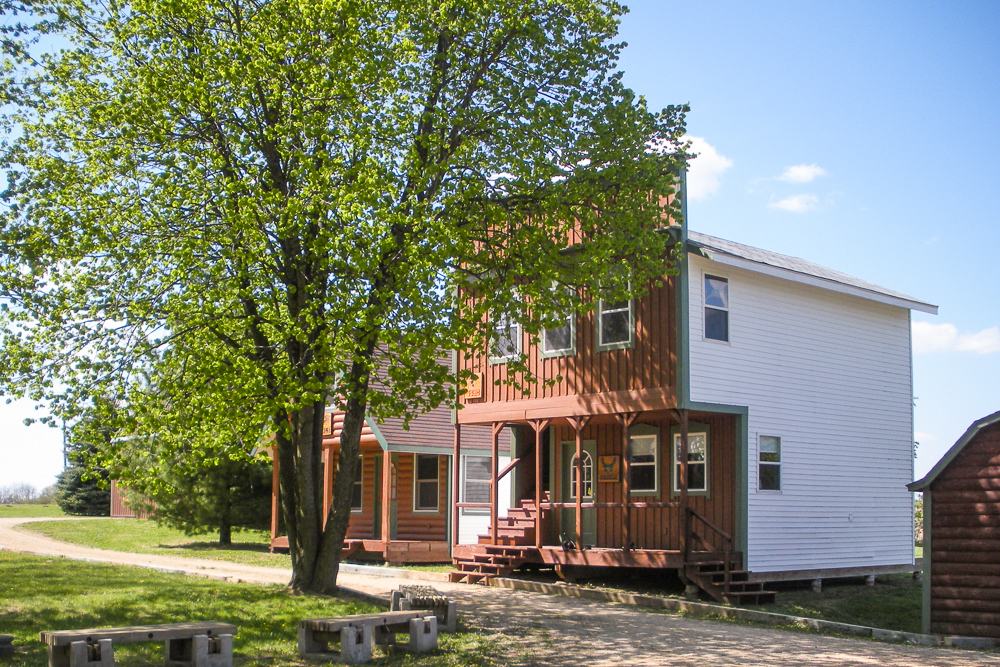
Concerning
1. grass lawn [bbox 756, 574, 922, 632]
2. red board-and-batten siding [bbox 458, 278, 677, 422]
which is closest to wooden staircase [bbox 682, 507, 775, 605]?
grass lawn [bbox 756, 574, 922, 632]

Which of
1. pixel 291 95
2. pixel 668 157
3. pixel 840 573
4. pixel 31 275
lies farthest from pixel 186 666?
pixel 840 573

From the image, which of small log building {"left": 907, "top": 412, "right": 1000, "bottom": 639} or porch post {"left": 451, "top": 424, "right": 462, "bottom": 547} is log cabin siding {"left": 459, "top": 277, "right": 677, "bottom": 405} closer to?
porch post {"left": 451, "top": 424, "right": 462, "bottom": 547}

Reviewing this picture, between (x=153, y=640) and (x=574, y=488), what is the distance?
13551 mm

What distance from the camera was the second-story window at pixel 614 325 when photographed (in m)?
20.3

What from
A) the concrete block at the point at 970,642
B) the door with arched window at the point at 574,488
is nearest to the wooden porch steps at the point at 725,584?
the concrete block at the point at 970,642

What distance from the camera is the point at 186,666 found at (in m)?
11.0

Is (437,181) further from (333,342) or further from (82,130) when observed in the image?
(82,130)

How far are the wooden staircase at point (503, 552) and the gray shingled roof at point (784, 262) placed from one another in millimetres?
7238

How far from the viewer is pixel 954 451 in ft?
53.8

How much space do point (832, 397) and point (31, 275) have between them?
16063 mm

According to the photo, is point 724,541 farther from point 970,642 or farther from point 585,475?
point 970,642

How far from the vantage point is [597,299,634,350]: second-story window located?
66.6 ft

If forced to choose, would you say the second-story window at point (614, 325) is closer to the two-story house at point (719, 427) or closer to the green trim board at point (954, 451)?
the two-story house at point (719, 427)

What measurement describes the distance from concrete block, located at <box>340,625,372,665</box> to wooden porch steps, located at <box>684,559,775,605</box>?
26.9ft
